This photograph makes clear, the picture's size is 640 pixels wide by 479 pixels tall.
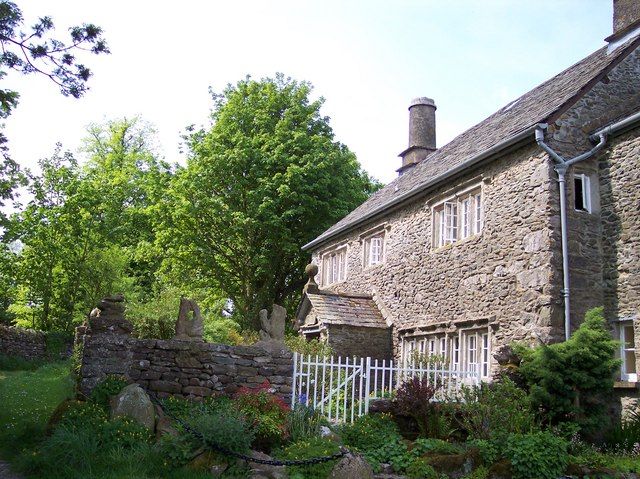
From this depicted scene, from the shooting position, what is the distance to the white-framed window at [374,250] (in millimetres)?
19391

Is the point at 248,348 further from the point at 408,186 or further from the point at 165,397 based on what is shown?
the point at 408,186

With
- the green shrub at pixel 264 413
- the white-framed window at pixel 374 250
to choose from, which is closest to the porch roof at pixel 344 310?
the white-framed window at pixel 374 250

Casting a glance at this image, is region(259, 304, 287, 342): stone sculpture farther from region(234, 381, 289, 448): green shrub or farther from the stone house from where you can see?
the stone house

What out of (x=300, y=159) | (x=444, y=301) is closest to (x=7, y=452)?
(x=444, y=301)

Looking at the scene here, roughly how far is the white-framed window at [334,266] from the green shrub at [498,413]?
37.4ft

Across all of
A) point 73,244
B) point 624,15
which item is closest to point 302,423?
point 624,15

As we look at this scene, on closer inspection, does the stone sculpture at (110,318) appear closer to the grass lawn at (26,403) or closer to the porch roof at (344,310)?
the grass lawn at (26,403)

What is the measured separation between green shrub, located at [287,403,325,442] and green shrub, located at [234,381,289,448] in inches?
4.1

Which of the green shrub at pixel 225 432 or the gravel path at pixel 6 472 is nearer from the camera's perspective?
the gravel path at pixel 6 472

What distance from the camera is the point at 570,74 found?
16.3 metres

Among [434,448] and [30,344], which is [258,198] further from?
[434,448]

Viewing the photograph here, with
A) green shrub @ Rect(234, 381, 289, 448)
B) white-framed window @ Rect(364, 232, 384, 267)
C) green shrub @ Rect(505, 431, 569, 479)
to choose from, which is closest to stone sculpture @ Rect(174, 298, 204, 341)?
green shrub @ Rect(234, 381, 289, 448)

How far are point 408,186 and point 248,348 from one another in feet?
31.5

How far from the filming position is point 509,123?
15.6 metres
